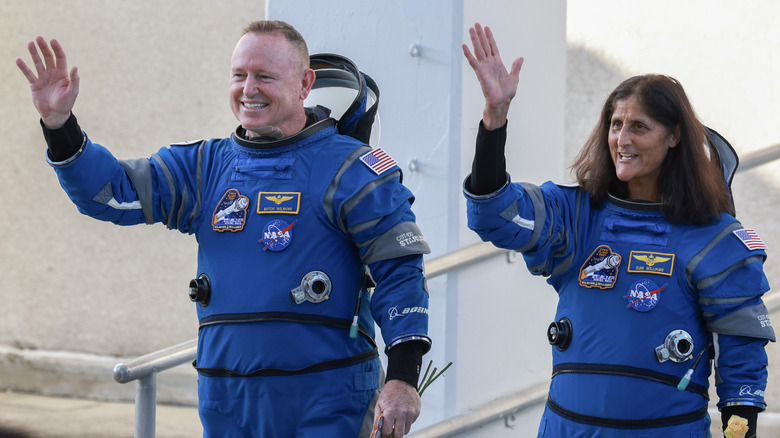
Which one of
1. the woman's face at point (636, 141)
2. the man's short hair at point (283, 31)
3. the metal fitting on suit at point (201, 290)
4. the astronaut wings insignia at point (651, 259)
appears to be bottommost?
the metal fitting on suit at point (201, 290)

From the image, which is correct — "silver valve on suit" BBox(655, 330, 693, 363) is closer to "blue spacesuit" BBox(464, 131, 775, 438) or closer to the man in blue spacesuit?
"blue spacesuit" BBox(464, 131, 775, 438)

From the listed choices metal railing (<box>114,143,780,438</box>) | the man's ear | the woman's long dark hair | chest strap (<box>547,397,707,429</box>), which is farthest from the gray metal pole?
the woman's long dark hair

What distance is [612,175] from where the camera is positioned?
2324 millimetres

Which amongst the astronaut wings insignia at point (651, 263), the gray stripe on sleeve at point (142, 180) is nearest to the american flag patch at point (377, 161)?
the gray stripe on sleeve at point (142, 180)

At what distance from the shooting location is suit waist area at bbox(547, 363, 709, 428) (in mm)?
2117

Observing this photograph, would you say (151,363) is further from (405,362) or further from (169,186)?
(405,362)

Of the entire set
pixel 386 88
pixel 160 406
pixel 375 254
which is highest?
pixel 386 88

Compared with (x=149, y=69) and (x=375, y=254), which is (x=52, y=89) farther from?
(x=149, y=69)

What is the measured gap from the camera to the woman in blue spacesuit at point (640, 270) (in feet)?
6.93

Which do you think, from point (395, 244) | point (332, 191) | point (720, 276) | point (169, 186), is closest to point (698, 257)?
point (720, 276)

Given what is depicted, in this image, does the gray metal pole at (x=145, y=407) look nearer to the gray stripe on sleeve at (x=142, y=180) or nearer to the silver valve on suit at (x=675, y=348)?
the gray stripe on sleeve at (x=142, y=180)

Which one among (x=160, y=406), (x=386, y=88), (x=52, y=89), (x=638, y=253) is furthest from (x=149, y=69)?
(x=638, y=253)

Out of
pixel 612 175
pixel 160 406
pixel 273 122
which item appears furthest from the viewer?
pixel 160 406

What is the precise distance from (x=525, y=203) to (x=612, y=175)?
1.00 feet
